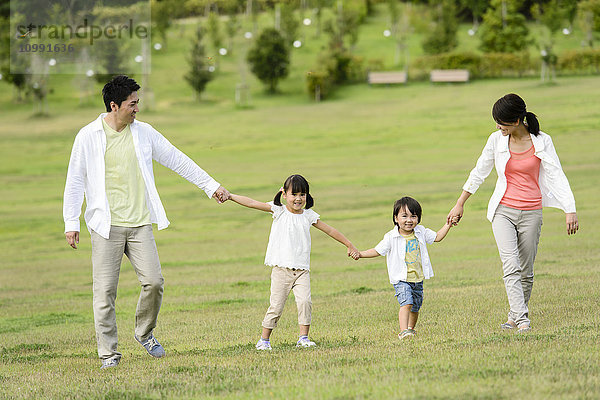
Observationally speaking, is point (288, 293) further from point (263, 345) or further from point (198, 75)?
point (198, 75)

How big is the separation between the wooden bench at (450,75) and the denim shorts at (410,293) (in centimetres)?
6265

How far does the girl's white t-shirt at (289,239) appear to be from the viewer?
340 inches

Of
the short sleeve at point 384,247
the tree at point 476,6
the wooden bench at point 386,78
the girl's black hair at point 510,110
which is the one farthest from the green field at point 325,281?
the tree at point 476,6

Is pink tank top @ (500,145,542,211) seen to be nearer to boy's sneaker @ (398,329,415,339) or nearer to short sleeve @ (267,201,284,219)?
boy's sneaker @ (398,329,415,339)

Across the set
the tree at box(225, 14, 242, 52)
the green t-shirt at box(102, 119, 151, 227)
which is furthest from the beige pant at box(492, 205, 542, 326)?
the tree at box(225, 14, 242, 52)

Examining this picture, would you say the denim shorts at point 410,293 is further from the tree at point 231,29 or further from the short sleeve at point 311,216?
the tree at point 231,29

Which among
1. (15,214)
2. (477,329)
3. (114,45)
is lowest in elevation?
(15,214)

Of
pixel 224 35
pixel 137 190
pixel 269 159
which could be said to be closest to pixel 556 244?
pixel 137 190

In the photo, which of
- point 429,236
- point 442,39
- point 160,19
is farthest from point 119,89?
point 160,19

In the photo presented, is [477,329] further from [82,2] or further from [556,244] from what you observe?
[82,2]

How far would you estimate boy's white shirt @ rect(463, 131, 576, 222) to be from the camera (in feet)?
28.9

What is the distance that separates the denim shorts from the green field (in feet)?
1.26

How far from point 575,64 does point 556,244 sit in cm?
5292

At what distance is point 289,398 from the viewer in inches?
223
